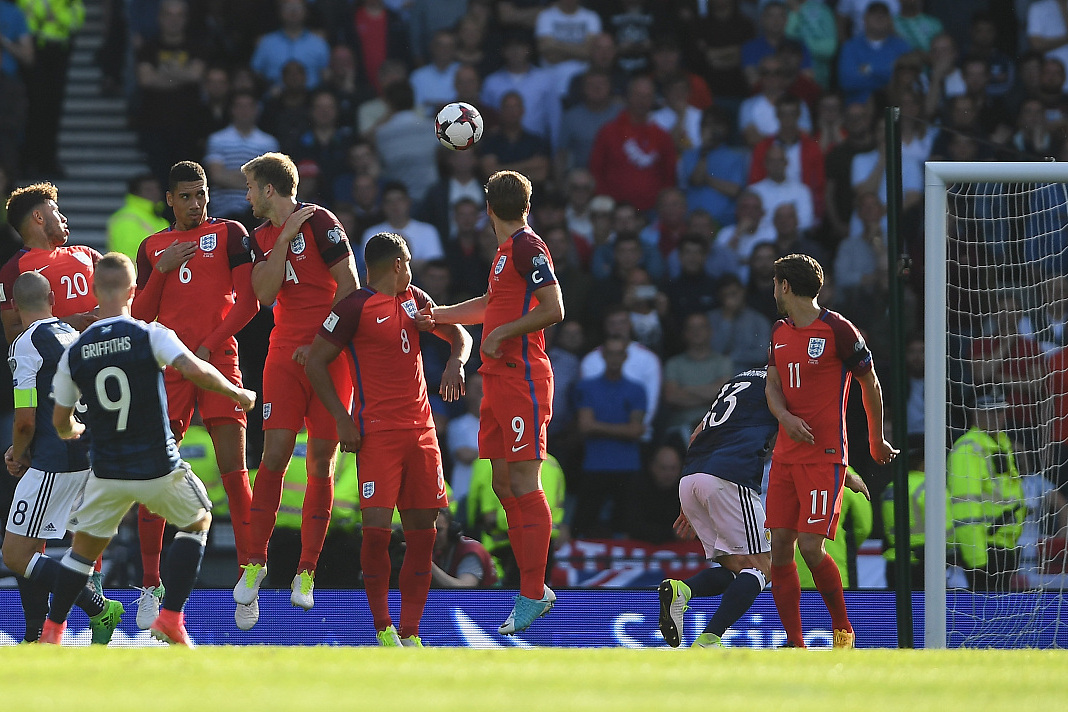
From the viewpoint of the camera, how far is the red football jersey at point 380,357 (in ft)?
21.2

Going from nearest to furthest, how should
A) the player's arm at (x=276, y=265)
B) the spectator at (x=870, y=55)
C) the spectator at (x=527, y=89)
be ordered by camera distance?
the player's arm at (x=276, y=265), the spectator at (x=527, y=89), the spectator at (x=870, y=55)

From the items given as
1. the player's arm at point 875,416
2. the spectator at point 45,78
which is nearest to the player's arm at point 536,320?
the player's arm at point 875,416

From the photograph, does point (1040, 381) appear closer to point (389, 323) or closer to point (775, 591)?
point (775, 591)

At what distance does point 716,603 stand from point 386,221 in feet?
13.0

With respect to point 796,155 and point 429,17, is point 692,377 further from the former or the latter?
point 429,17

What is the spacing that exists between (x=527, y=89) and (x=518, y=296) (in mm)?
4650

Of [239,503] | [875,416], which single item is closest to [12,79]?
[239,503]

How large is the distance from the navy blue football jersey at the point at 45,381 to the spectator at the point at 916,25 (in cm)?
753

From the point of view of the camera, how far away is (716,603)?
7.84 meters

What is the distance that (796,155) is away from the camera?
1050 cm

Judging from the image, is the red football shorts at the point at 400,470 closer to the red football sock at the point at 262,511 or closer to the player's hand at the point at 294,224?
the red football sock at the point at 262,511

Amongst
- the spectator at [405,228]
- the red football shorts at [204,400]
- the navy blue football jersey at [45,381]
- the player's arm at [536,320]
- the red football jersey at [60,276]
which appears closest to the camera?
the navy blue football jersey at [45,381]

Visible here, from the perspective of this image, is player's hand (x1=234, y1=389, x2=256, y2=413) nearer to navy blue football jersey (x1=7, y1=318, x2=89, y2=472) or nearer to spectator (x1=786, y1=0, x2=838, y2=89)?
navy blue football jersey (x1=7, y1=318, x2=89, y2=472)

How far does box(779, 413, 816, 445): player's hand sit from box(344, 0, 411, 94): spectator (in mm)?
5748
